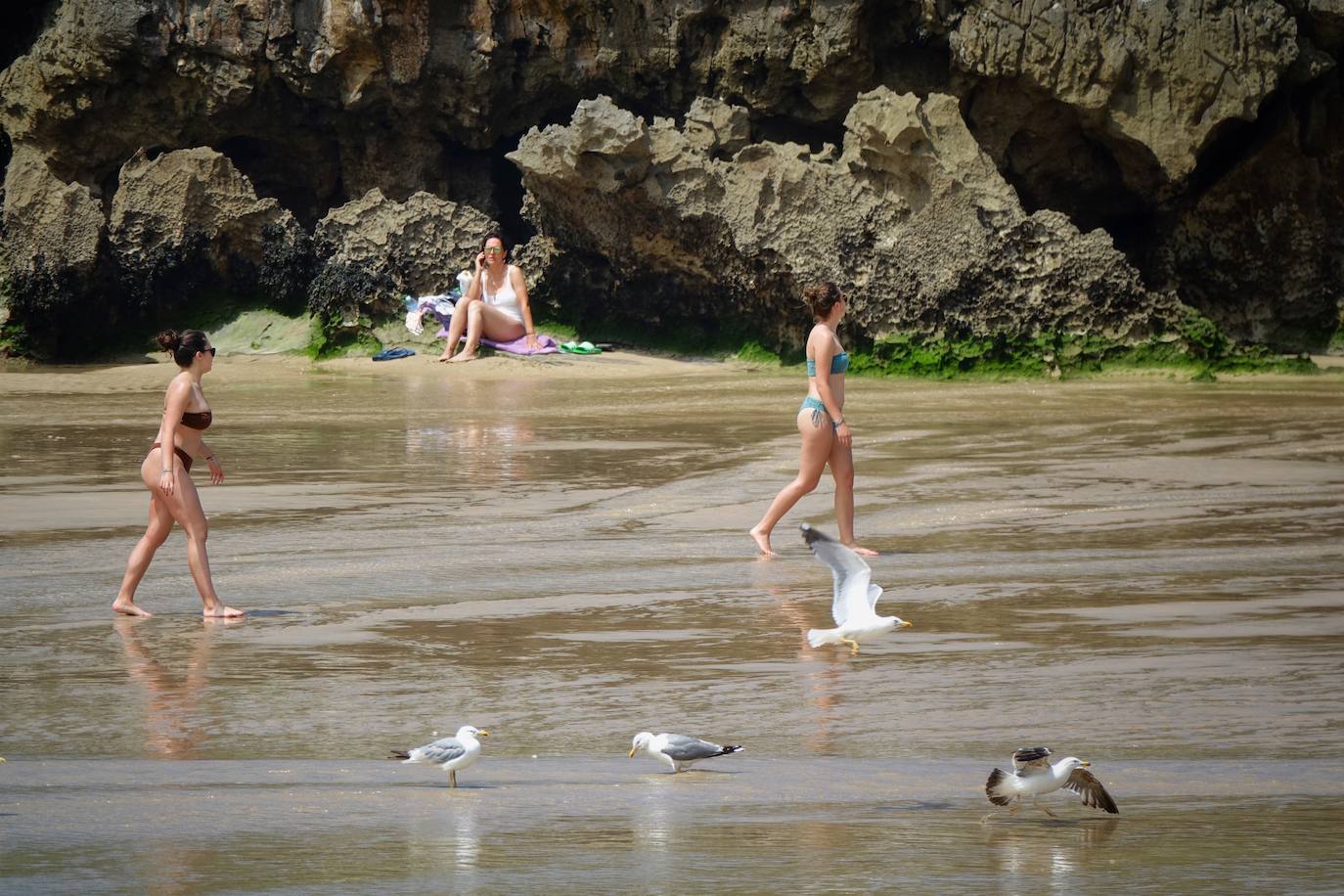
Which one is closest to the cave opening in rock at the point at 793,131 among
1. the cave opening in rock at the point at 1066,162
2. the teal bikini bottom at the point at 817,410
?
the cave opening in rock at the point at 1066,162

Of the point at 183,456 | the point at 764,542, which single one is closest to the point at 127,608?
the point at 183,456

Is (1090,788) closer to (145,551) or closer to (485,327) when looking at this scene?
(145,551)

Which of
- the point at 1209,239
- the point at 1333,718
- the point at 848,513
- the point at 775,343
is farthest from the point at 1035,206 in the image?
the point at 1333,718

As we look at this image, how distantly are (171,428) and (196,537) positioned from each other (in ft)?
1.63

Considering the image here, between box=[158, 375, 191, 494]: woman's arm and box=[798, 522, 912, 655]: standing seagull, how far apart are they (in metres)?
2.92

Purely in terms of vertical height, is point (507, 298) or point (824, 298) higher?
point (507, 298)

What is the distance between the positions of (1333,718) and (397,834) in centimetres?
309

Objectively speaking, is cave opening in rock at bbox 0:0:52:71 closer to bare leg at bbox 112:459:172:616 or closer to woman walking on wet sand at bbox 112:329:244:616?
woman walking on wet sand at bbox 112:329:244:616

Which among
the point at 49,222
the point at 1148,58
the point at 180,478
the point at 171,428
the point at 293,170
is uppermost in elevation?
the point at 1148,58

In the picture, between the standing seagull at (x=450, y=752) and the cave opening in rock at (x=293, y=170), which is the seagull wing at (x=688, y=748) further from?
the cave opening in rock at (x=293, y=170)

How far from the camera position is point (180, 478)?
762cm

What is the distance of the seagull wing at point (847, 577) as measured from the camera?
6.45 meters

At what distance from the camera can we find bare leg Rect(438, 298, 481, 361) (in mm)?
20391

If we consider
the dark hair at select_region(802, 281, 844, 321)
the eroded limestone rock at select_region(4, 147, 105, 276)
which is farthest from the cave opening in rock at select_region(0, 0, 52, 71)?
the dark hair at select_region(802, 281, 844, 321)
